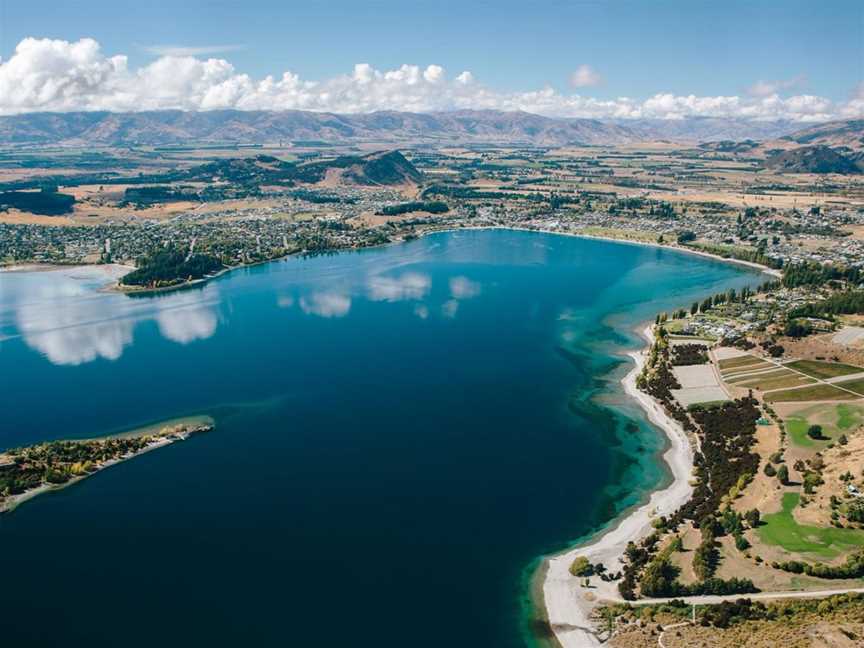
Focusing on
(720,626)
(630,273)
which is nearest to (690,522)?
(720,626)

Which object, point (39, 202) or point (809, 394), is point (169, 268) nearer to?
point (39, 202)

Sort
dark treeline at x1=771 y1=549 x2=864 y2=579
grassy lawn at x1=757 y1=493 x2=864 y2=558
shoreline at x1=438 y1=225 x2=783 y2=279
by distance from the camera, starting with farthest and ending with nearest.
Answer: shoreline at x1=438 y1=225 x2=783 y2=279
grassy lawn at x1=757 y1=493 x2=864 y2=558
dark treeline at x1=771 y1=549 x2=864 y2=579

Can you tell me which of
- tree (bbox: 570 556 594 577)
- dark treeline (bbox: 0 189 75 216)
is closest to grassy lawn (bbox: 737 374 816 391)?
tree (bbox: 570 556 594 577)

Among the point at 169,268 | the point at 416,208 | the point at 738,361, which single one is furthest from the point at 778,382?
the point at 416,208

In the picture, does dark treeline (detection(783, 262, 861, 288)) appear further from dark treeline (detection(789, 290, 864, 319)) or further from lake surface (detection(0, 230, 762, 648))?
lake surface (detection(0, 230, 762, 648))

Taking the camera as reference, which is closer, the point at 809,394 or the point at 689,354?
the point at 809,394

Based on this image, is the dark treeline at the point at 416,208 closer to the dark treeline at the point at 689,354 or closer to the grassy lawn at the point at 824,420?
the dark treeline at the point at 689,354
